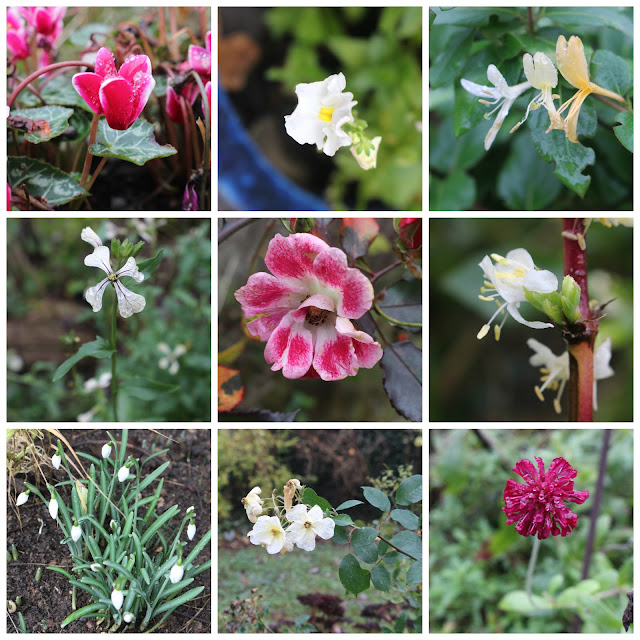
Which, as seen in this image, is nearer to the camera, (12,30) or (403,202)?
(12,30)

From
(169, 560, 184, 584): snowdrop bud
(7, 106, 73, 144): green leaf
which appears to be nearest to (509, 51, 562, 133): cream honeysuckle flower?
(7, 106, 73, 144): green leaf

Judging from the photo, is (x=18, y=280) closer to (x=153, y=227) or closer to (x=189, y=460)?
(x=153, y=227)

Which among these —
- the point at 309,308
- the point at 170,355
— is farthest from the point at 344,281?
the point at 170,355

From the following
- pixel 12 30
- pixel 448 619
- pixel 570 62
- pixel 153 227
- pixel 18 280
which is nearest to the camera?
pixel 570 62

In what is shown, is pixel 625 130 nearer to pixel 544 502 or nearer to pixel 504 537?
pixel 544 502

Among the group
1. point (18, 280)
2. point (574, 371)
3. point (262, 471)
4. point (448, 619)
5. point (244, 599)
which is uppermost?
point (18, 280)

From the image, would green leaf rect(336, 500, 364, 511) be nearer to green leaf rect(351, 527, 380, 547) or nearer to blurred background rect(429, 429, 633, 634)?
green leaf rect(351, 527, 380, 547)

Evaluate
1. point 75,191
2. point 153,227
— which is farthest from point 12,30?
point 153,227
